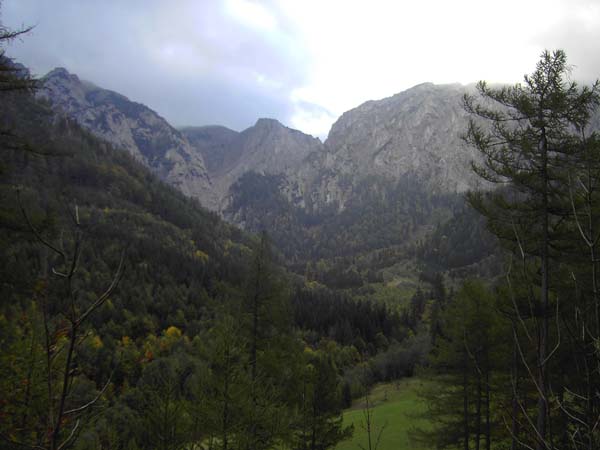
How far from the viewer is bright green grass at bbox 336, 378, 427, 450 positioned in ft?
85.2

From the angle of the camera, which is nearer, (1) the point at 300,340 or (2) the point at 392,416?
(1) the point at 300,340

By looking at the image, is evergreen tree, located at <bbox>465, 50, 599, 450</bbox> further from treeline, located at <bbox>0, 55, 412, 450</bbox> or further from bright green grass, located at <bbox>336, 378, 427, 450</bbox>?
bright green grass, located at <bbox>336, 378, 427, 450</bbox>

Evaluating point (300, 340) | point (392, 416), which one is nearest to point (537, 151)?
point (300, 340)

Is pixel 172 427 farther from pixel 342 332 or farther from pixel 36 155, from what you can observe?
pixel 342 332

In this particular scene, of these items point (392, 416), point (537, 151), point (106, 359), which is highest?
point (537, 151)

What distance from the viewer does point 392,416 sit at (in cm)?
3244

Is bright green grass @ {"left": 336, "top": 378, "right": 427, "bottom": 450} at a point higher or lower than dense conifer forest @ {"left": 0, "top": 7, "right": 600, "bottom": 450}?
lower

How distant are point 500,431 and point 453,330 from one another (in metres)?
4.28

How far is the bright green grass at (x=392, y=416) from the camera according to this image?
2597 centimetres

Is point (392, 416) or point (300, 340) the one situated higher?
point (300, 340)

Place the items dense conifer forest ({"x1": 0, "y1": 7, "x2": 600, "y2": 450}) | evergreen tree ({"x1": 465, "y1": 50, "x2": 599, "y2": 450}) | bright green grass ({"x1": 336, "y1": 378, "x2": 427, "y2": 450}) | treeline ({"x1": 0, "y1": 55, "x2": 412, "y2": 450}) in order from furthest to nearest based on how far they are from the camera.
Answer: bright green grass ({"x1": 336, "y1": 378, "x2": 427, "y2": 450})
evergreen tree ({"x1": 465, "y1": 50, "x2": 599, "y2": 450})
dense conifer forest ({"x1": 0, "y1": 7, "x2": 600, "y2": 450})
treeline ({"x1": 0, "y1": 55, "x2": 412, "y2": 450})

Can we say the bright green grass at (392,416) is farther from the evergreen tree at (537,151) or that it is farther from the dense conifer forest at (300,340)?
the evergreen tree at (537,151)

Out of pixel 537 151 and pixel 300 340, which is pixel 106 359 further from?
pixel 537 151

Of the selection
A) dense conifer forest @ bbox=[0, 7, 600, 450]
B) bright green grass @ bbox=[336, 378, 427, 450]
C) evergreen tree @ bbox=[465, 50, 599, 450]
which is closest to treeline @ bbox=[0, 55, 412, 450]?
dense conifer forest @ bbox=[0, 7, 600, 450]
